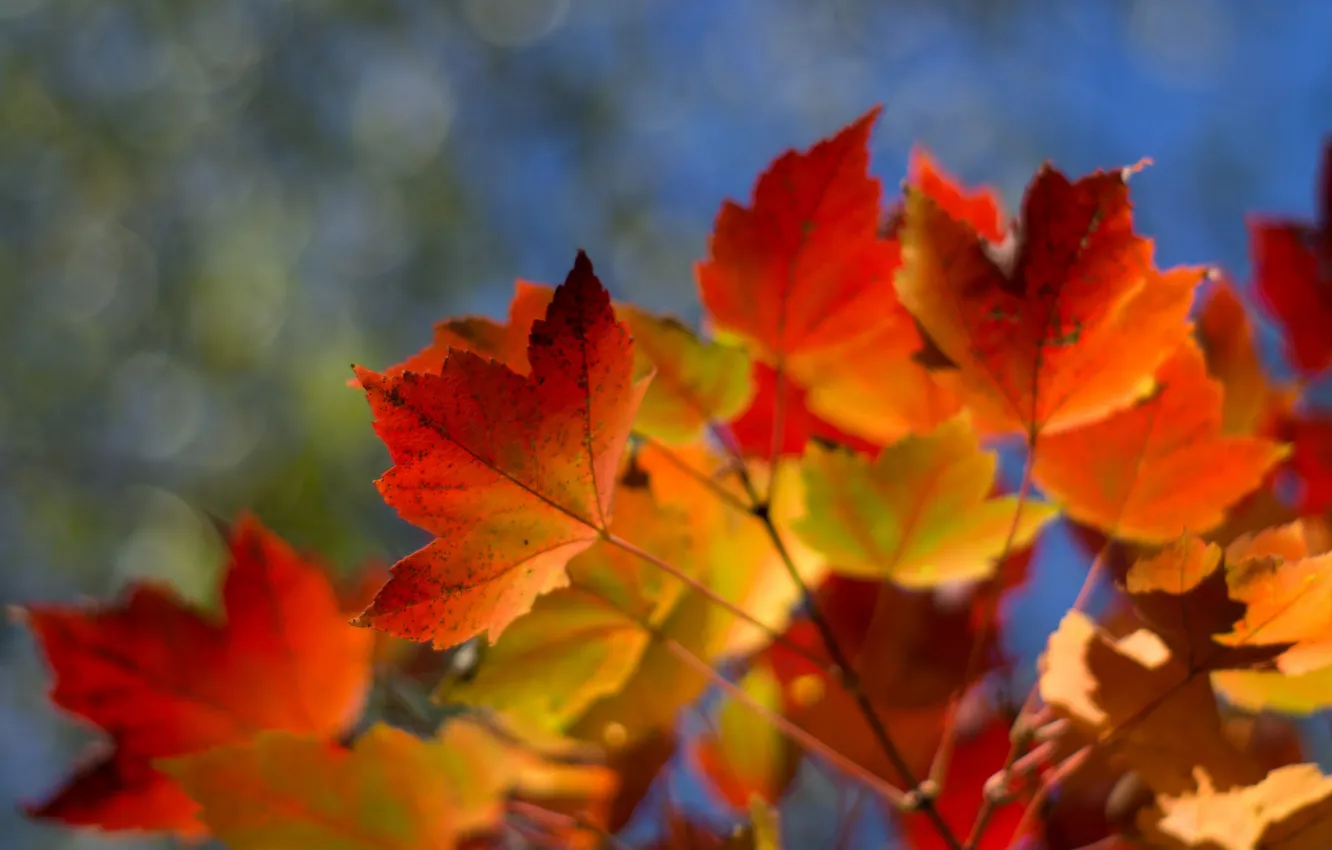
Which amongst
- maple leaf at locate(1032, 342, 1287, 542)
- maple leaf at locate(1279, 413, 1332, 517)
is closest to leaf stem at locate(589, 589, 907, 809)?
maple leaf at locate(1032, 342, 1287, 542)

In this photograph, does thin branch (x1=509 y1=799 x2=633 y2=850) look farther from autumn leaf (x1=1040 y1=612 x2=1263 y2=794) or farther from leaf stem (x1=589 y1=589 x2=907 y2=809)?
autumn leaf (x1=1040 y1=612 x2=1263 y2=794)

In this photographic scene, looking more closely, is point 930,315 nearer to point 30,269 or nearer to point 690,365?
point 690,365

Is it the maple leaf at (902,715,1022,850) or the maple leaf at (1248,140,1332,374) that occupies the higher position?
the maple leaf at (1248,140,1332,374)

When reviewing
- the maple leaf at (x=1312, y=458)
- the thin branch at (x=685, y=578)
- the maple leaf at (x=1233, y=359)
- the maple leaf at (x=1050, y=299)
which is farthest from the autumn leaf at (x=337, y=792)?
the maple leaf at (x=1312, y=458)

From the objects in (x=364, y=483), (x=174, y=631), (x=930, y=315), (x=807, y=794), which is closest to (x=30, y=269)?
(x=364, y=483)

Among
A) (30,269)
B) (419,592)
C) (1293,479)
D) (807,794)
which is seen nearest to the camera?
(419,592)
